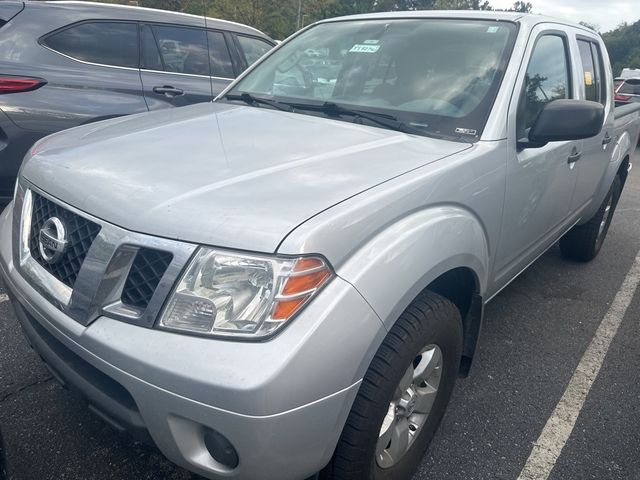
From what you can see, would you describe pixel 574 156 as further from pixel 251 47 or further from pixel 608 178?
pixel 251 47

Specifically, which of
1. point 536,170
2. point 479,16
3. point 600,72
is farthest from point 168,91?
point 600,72

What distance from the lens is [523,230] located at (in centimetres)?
259

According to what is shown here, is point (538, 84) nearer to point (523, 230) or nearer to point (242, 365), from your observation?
point (523, 230)

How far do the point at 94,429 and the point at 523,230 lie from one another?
2.17 meters

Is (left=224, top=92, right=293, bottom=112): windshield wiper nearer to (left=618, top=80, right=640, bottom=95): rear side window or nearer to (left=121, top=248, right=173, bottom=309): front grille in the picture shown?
(left=121, top=248, right=173, bottom=309): front grille

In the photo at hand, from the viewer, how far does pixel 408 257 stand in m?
1.61

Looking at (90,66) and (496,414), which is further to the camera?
(90,66)

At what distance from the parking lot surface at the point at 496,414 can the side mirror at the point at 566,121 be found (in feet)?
4.25

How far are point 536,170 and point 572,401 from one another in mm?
1168

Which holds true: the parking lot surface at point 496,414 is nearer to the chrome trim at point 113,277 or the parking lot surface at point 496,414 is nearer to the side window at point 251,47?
the chrome trim at point 113,277

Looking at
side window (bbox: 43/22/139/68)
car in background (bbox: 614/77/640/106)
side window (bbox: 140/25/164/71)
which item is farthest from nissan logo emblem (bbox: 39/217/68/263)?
car in background (bbox: 614/77/640/106)

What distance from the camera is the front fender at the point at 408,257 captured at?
58.6 inches

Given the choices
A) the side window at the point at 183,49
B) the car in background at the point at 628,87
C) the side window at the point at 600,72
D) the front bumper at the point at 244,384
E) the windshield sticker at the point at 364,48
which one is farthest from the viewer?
the car in background at the point at 628,87

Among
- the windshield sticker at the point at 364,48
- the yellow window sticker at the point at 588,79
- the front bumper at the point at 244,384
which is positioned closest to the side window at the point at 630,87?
the yellow window sticker at the point at 588,79
